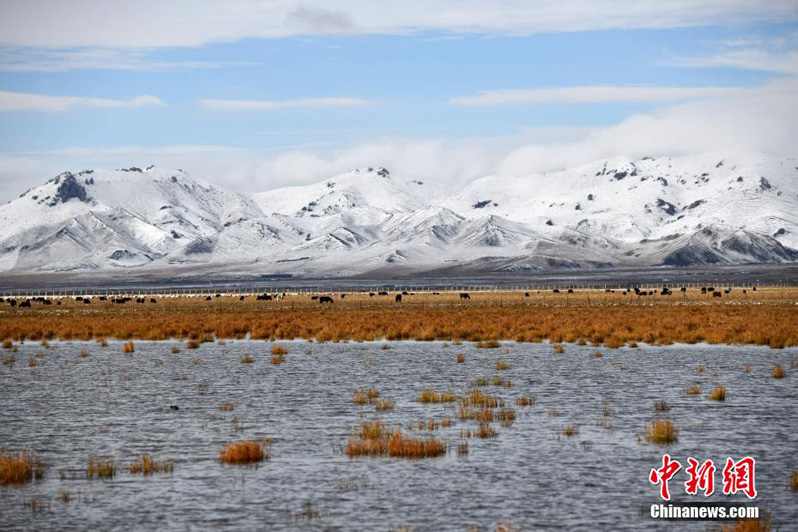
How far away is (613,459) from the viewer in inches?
883

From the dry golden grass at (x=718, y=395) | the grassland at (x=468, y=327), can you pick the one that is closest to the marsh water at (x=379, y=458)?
the dry golden grass at (x=718, y=395)

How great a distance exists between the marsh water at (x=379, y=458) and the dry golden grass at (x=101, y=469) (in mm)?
201

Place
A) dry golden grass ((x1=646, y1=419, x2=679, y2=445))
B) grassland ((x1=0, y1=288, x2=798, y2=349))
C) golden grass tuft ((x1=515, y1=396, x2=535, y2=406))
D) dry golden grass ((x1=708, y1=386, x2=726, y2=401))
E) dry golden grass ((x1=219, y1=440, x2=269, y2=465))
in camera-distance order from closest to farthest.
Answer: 1. dry golden grass ((x1=219, y1=440, x2=269, y2=465))
2. dry golden grass ((x1=646, y1=419, x2=679, y2=445))
3. golden grass tuft ((x1=515, y1=396, x2=535, y2=406))
4. dry golden grass ((x1=708, y1=386, x2=726, y2=401))
5. grassland ((x1=0, y1=288, x2=798, y2=349))

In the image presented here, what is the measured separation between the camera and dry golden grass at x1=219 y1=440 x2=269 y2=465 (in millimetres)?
22625

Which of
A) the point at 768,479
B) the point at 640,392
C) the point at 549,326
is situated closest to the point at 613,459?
the point at 768,479

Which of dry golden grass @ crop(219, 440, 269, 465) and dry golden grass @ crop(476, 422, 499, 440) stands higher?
dry golden grass @ crop(476, 422, 499, 440)

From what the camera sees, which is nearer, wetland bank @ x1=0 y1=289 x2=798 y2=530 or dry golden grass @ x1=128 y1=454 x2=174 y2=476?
wetland bank @ x1=0 y1=289 x2=798 y2=530

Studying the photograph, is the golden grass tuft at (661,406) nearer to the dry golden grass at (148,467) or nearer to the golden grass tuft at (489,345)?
→ the dry golden grass at (148,467)

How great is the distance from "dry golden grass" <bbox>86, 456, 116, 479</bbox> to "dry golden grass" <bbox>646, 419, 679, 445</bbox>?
10946mm

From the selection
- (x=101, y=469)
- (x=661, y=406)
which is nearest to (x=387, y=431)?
(x=101, y=469)

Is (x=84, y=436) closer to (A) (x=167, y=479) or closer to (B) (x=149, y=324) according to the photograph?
(A) (x=167, y=479)

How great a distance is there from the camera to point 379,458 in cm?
2297

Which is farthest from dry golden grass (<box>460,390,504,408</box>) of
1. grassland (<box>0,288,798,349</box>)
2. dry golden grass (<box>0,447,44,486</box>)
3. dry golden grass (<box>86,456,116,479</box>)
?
grassland (<box>0,288,798,349</box>)

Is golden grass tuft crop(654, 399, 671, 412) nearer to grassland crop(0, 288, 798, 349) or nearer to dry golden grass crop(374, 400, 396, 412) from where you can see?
dry golden grass crop(374, 400, 396, 412)
